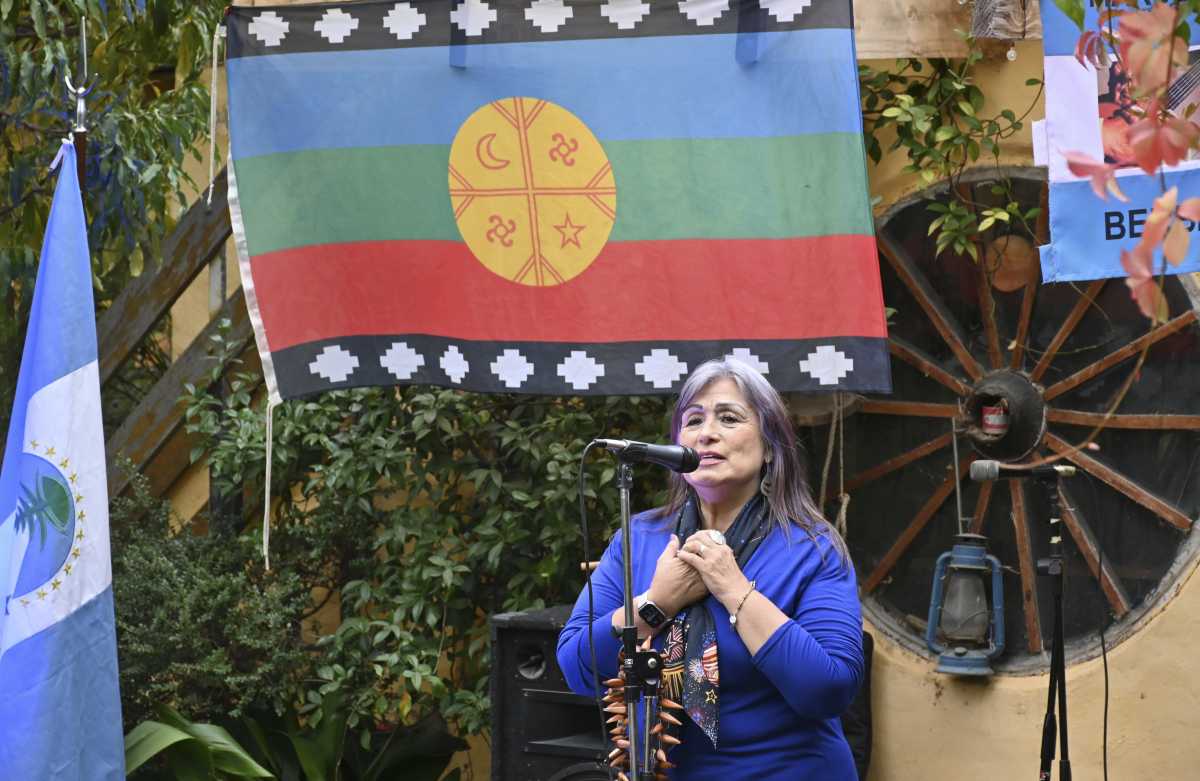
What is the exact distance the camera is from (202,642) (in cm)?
534

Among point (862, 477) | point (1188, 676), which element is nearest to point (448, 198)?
point (862, 477)

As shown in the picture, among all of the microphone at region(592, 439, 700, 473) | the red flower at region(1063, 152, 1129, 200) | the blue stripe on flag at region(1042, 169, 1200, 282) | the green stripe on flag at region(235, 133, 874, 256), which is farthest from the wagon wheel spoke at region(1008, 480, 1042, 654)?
the red flower at region(1063, 152, 1129, 200)

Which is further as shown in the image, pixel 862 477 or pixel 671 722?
pixel 862 477

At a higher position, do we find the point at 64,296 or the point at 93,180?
the point at 93,180

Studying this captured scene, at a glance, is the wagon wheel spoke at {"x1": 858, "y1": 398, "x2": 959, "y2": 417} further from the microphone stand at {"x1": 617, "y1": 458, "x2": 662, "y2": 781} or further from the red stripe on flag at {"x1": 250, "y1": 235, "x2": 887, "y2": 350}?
the microphone stand at {"x1": 617, "y1": 458, "x2": 662, "y2": 781}

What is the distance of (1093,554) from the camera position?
15.7 feet

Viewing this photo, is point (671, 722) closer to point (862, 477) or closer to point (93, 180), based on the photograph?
point (862, 477)

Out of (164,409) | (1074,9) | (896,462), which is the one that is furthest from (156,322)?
(1074,9)

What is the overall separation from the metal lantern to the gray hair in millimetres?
1939

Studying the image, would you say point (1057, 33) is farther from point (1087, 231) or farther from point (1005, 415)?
point (1005, 415)

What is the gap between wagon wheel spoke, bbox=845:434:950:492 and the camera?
5090mm

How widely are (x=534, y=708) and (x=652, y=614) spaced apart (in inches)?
74.3

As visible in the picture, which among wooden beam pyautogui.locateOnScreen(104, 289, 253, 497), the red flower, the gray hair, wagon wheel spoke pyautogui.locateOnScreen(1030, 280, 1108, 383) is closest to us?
the red flower

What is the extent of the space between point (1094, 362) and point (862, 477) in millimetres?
891
